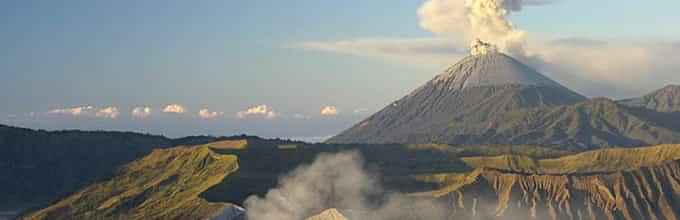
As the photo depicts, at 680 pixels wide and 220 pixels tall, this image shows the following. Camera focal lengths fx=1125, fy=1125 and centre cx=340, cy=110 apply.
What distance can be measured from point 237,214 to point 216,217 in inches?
187

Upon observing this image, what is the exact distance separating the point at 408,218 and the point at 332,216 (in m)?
23.2

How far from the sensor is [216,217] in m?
195

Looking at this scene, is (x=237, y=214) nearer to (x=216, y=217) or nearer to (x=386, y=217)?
(x=216, y=217)

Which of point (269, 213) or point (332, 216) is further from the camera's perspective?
point (269, 213)

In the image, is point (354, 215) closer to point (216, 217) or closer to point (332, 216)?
point (332, 216)

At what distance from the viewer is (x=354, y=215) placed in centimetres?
18000

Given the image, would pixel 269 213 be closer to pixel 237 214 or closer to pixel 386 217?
pixel 237 214

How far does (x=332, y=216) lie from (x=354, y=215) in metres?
4.61

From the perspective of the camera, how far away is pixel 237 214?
198 meters

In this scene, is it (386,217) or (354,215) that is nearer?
(354,215)

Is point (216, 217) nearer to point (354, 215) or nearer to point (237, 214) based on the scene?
point (237, 214)

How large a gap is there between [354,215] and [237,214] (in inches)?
1075

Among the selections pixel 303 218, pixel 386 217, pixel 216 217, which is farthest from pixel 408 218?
pixel 216 217

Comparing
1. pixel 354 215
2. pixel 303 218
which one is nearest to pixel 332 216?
pixel 354 215
